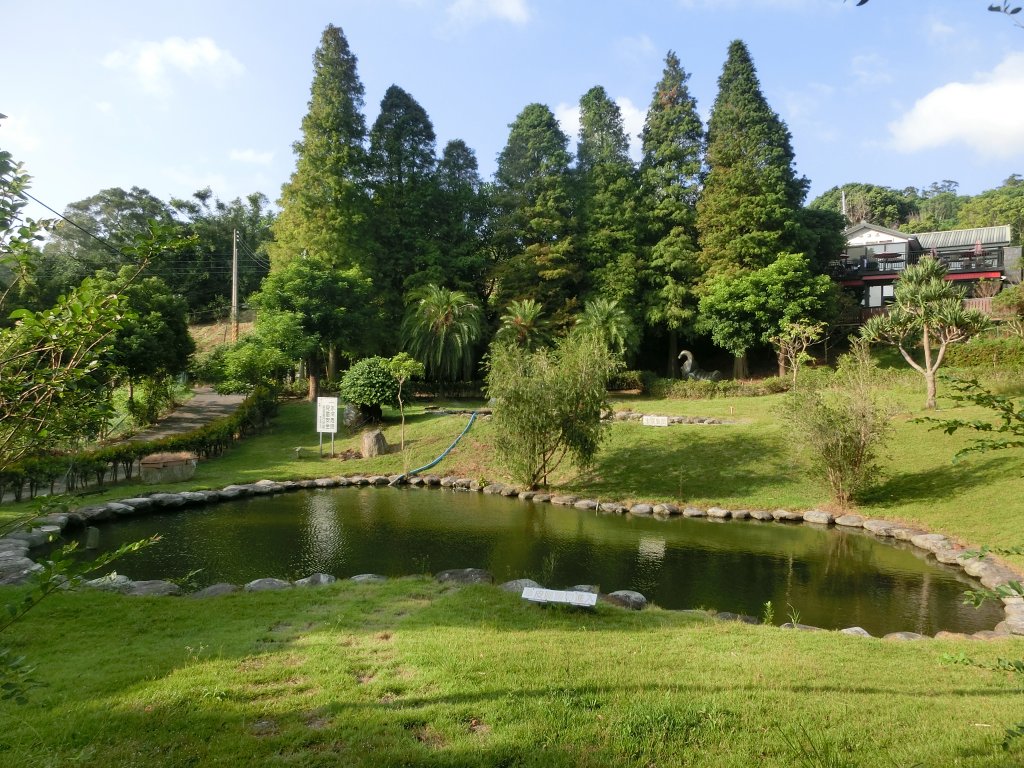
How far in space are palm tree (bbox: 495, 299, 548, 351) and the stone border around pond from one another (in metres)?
10.2

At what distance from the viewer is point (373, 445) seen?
64.0 feet

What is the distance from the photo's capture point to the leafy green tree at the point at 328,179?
1152 inches

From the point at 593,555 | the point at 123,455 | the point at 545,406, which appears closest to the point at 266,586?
the point at 593,555

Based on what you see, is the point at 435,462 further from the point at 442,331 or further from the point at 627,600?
the point at 627,600

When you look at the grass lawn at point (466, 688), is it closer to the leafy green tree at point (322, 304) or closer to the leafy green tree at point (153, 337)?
the leafy green tree at point (153, 337)

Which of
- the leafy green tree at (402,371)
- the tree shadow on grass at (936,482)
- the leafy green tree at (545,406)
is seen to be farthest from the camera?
the leafy green tree at (402,371)

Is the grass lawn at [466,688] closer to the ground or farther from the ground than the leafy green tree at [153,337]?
closer to the ground

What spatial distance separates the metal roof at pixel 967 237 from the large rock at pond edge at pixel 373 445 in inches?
1384

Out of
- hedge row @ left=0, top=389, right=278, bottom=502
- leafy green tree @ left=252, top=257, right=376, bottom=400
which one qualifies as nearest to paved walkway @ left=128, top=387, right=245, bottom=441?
hedge row @ left=0, top=389, right=278, bottom=502

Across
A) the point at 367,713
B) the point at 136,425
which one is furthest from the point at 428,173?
the point at 367,713

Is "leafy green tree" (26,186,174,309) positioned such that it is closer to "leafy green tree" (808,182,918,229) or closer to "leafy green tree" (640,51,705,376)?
"leafy green tree" (640,51,705,376)

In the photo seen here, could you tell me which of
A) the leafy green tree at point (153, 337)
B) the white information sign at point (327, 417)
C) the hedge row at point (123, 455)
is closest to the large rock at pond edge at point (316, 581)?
the hedge row at point (123, 455)

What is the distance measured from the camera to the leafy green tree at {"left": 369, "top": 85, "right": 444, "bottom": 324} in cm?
3088

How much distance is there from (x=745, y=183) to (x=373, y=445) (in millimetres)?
Result: 21710
